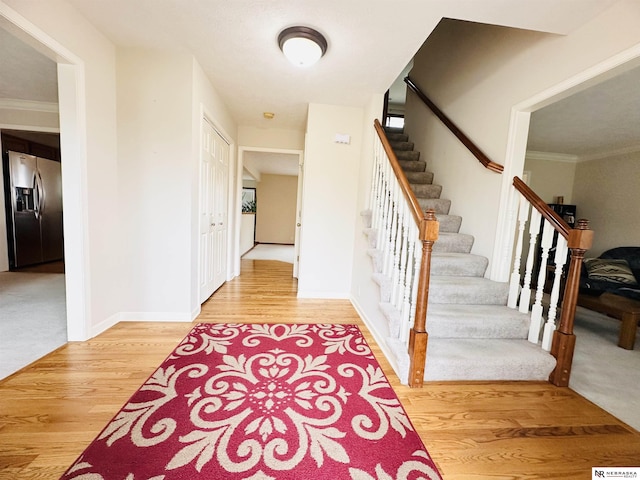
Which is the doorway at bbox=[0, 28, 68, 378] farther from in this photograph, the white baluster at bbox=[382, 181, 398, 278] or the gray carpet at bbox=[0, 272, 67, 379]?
the white baluster at bbox=[382, 181, 398, 278]

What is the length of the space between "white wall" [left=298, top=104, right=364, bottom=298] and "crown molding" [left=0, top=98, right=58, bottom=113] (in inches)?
134

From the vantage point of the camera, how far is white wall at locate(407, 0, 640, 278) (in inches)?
64.9

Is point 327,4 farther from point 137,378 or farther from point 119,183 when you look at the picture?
point 137,378

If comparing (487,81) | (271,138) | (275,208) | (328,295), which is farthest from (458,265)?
(275,208)

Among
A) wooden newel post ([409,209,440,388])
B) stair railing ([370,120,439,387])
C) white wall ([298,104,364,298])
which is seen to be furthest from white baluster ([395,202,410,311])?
white wall ([298,104,364,298])

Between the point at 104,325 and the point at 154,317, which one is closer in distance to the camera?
the point at 104,325

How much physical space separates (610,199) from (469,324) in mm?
4551

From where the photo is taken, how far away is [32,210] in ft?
14.1

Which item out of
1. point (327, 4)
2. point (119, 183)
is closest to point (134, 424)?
point (119, 183)

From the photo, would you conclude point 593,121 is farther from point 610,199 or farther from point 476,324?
point 476,324

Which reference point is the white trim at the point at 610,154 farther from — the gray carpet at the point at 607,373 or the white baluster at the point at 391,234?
the white baluster at the point at 391,234

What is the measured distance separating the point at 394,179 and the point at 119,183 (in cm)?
238

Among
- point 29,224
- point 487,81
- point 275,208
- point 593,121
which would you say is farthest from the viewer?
point 275,208

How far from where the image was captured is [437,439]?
4.16 ft
